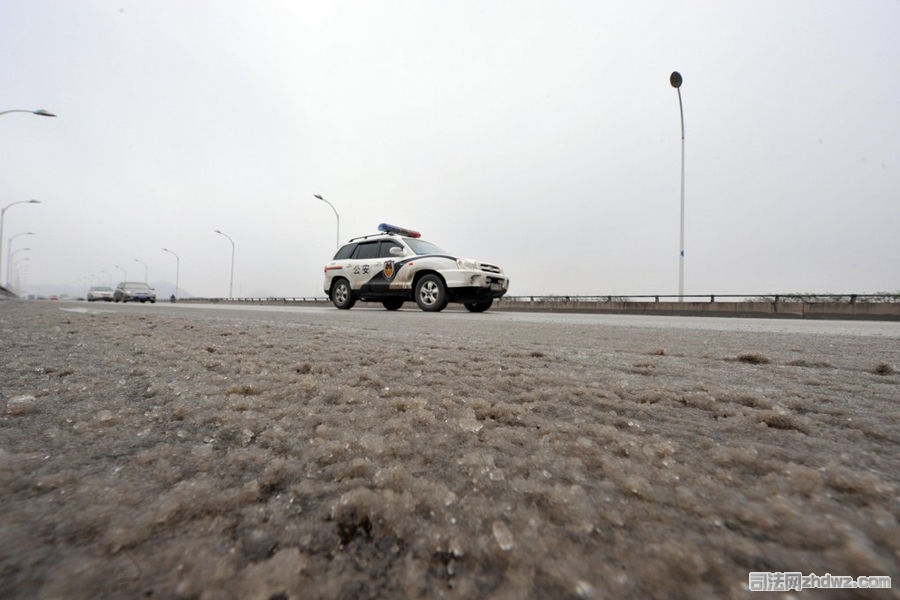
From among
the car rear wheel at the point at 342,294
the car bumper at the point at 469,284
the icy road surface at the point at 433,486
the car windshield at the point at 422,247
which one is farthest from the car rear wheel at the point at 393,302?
the icy road surface at the point at 433,486

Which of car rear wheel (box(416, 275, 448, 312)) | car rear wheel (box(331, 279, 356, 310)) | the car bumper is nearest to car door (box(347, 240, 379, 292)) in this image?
car rear wheel (box(331, 279, 356, 310))

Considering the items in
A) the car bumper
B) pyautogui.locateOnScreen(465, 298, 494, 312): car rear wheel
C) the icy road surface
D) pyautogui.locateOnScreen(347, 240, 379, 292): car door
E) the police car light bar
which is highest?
the police car light bar

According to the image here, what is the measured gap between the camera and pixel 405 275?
9156mm

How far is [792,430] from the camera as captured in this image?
0.63 m

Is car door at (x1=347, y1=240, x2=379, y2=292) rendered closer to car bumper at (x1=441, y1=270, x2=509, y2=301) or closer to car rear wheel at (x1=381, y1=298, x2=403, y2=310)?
car rear wheel at (x1=381, y1=298, x2=403, y2=310)

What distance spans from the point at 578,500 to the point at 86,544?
0.46 m

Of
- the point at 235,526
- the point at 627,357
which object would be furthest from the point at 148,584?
the point at 627,357

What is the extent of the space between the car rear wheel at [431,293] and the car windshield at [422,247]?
2.63 ft

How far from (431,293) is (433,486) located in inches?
329

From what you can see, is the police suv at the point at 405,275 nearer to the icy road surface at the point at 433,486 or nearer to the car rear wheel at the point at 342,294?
the car rear wheel at the point at 342,294

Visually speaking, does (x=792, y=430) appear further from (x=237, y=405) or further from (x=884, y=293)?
(x=884, y=293)

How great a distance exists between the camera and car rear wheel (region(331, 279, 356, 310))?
10.5 meters

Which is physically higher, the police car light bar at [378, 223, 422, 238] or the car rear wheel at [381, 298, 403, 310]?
the police car light bar at [378, 223, 422, 238]

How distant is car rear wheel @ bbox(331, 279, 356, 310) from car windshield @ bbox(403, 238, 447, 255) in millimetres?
1988
